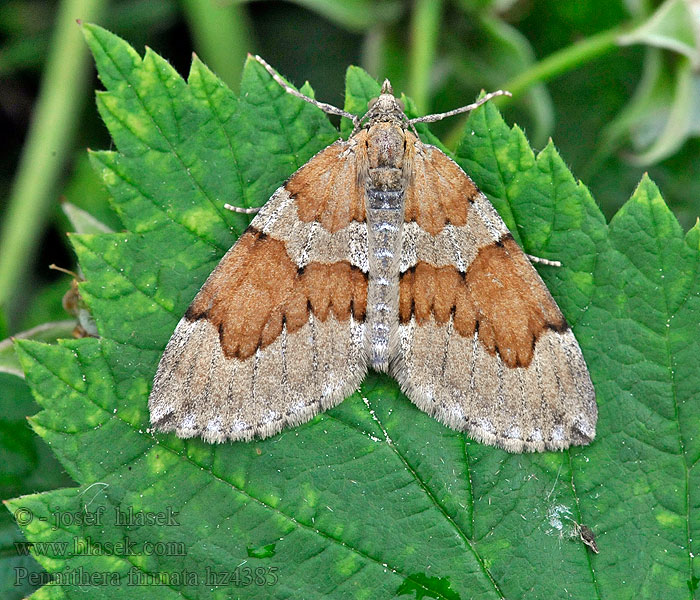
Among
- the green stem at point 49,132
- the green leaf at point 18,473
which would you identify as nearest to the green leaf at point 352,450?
the green leaf at point 18,473

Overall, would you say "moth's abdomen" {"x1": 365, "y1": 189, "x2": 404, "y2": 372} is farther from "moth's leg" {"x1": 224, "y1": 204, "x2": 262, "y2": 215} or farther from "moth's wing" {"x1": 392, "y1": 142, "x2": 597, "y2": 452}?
"moth's leg" {"x1": 224, "y1": 204, "x2": 262, "y2": 215}

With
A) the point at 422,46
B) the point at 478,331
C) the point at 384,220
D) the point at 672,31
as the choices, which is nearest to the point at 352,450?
the point at 478,331

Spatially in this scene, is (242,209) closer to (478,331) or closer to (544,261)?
(478,331)

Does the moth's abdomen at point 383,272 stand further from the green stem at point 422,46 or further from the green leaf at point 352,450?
the green stem at point 422,46

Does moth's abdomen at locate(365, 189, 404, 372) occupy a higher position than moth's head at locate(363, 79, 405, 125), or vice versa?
moth's head at locate(363, 79, 405, 125)

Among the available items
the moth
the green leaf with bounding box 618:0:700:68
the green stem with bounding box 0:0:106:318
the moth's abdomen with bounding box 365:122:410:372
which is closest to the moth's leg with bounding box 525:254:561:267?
the moth

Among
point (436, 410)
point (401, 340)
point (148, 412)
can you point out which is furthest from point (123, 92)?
point (436, 410)
